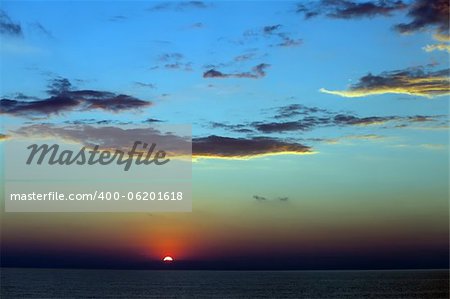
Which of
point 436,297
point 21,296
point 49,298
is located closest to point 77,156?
point 49,298

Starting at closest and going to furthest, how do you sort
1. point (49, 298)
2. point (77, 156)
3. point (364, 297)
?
point (77, 156)
point (49, 298)
point (364, 297)

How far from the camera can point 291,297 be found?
104812mm

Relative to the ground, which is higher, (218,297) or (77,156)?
(77,156)

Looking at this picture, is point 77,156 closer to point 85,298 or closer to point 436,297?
point 85,298

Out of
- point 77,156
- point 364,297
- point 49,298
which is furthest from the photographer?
point 364,297

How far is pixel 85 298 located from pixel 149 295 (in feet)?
42.0

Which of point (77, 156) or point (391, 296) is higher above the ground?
point (77, 156)

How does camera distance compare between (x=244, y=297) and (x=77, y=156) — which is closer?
(x=77, y=156)

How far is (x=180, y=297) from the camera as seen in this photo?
102125 millimetres

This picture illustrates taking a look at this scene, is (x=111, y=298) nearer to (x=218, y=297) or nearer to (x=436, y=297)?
(x=218, y=297)

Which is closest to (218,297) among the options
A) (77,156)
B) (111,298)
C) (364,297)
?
(111,298)

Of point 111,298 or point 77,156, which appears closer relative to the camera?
point 77,156

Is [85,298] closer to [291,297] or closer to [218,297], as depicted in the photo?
[218,297]

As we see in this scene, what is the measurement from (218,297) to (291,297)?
582 inches
